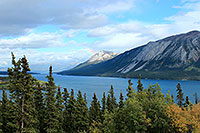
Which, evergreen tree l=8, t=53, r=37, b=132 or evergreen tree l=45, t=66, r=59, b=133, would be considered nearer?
evergreen tree l=8, t=53, r=37, b=132

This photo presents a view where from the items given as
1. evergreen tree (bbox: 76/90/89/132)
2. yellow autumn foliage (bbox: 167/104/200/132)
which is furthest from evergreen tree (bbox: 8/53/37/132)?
yellow autumn foliage (bbox: 167/104/200/132)

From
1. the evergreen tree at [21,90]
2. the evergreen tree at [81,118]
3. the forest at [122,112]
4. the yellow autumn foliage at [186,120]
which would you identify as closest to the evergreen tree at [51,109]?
the forest at [122,112]

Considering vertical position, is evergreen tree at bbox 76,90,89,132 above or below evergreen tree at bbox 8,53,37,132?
below

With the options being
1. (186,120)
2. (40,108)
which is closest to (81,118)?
(40,108)

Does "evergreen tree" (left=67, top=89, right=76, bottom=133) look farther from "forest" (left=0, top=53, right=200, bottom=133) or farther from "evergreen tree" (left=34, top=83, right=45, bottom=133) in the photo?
"evergreen tree" (left=34, top=83, right=45, bottom=133)

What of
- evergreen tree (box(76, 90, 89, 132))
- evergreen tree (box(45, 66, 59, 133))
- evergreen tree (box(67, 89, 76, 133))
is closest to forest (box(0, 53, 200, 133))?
evergreen tree (box(45, 66, 59, 133))

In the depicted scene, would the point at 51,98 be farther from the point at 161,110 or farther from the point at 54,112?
the point at 161,110

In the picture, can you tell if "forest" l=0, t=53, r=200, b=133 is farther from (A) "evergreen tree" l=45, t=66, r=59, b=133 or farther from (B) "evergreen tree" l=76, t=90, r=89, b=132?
(B) "evergreen tree" l=76, t=90, r=89, b=132

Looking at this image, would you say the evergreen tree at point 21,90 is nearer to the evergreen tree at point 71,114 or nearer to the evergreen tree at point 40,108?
the evergreen tree at point 40,108

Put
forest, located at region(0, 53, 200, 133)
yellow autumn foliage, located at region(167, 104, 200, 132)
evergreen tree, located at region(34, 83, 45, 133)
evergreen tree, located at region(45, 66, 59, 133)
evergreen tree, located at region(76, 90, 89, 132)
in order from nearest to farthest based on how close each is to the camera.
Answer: yellow autumn foliage, located at region(167, 104, 200, 132) → forest, located at region(0, 53, 200, 133) → evergreen tree, located at region(45, 66, 59, 133) → evergreen tree, located at region(34, 83, 45, 133) → evergreen tree, located at region(76, 90, 89, 132)

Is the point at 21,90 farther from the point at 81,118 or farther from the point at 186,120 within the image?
the point at 186,120

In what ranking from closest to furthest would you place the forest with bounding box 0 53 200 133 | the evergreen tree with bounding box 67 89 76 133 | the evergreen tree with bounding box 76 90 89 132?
the forest with bounding box 0 53 200 133
the evergreen tree with bounding box 76 90 89 132
the evergreen tree with bounding box 67 89 76 133

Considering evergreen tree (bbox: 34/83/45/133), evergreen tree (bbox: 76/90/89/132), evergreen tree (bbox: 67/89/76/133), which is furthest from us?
evergreen tree (bbox: 67/89/76/133)

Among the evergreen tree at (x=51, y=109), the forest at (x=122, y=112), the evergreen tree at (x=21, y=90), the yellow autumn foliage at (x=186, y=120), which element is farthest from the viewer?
the evergreen tree at (x=51, y=109)
